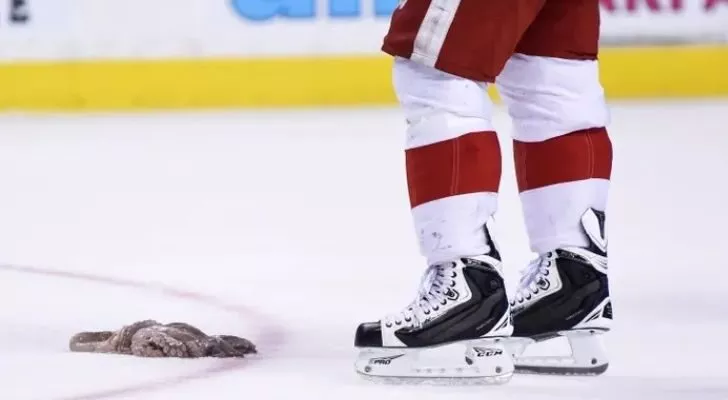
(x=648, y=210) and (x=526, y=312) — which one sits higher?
(x=648, y=210)

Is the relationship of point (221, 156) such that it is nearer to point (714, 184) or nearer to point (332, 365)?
point (714, 184)

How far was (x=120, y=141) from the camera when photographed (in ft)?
16.9

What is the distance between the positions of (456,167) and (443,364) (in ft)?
0.71

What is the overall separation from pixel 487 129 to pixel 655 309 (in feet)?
2.07

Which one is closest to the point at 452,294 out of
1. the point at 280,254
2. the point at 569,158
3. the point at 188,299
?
the point at 569,158

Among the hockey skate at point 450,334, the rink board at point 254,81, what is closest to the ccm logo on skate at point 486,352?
the hockey skate at point 450,334

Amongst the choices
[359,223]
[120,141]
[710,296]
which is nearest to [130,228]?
[359,223]

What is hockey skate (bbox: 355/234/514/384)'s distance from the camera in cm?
172

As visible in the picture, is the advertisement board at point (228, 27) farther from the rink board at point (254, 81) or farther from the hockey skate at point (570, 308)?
the hockey skate at point (570, 308)

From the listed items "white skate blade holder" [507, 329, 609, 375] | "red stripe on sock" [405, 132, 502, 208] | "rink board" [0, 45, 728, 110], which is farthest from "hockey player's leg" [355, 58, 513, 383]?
"rink board" [0, 45, 728, 110]

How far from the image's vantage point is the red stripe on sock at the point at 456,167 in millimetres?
1709

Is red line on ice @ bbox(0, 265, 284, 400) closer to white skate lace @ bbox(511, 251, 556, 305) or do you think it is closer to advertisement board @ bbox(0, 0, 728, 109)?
white skate lace @ bbox(511, 251, 556, 305)

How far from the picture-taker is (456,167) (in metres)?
1.71

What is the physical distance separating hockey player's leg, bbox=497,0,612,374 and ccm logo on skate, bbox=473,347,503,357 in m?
0.12
